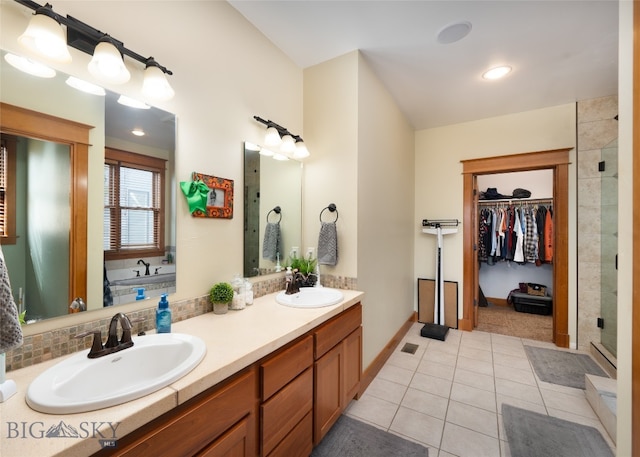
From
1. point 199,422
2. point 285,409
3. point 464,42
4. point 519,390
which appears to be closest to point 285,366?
point 285,409

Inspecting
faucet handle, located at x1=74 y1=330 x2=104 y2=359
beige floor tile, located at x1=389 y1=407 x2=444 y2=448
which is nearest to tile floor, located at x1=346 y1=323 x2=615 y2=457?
beige floor tile, located at x1=389 y1=407 x2=444 y2=448

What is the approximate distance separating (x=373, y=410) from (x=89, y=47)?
2.67 m

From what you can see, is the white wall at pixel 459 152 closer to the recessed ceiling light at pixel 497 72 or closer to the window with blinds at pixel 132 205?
the recessed ceiling light at pixel 497 72

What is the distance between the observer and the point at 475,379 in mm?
2365

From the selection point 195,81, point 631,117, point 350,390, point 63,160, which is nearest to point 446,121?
point 631,117

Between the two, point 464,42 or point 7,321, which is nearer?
point 7,321

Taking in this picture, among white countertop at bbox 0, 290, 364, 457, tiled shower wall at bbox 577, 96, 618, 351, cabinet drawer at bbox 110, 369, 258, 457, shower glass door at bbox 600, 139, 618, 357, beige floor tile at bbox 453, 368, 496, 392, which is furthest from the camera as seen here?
tiled shower wall at bbox 577, 96, 618, 351

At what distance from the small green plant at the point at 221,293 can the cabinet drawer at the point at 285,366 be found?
0.50 meters

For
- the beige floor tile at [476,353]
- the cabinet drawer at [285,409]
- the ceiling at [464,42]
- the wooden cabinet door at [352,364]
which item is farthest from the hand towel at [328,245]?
the beige floor tile at [476,353]

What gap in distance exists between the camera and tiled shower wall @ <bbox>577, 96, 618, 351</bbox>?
2811 mm

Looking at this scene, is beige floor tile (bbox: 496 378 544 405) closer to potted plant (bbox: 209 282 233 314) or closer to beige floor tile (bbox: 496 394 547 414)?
beige floor tile (bbox: 496 394 547 414)

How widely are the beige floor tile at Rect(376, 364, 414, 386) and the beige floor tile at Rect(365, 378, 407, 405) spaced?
0.05 meters

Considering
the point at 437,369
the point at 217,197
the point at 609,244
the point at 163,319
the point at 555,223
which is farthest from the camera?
the point at 555,223

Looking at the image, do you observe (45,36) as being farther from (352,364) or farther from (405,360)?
(405,360)
